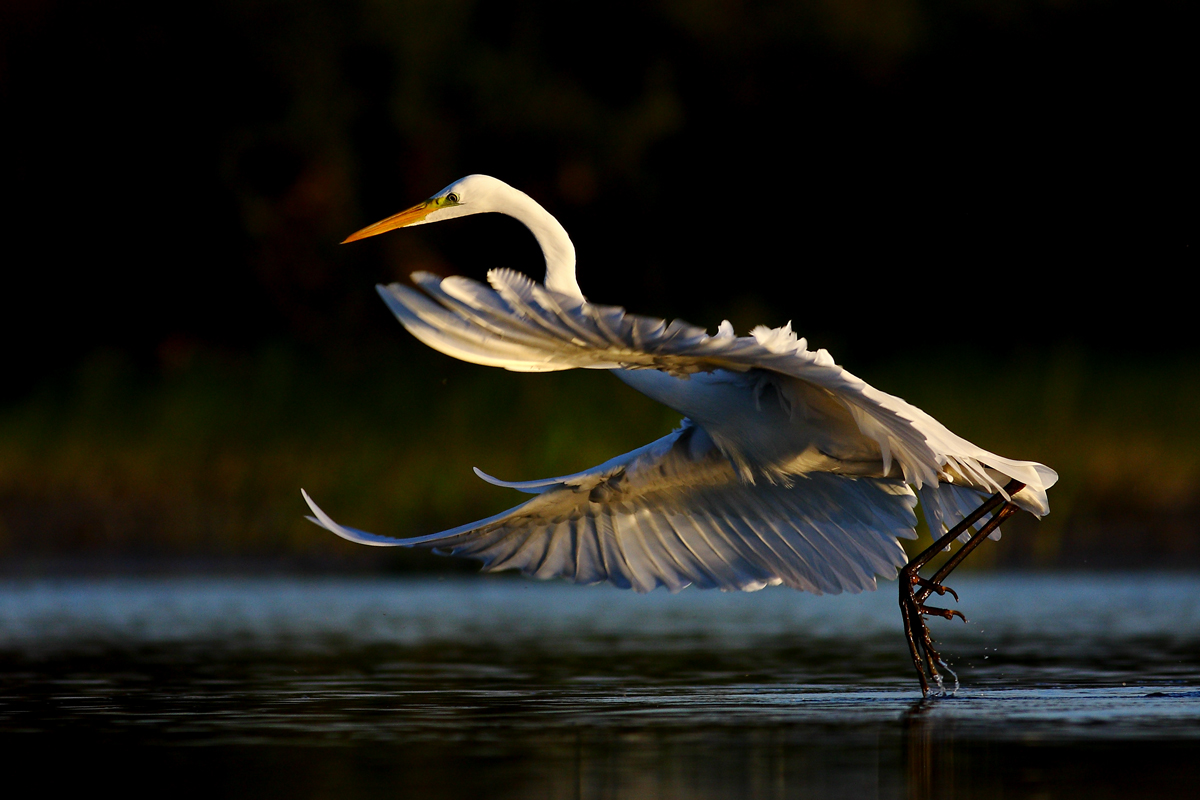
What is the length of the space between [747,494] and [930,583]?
3.04ft

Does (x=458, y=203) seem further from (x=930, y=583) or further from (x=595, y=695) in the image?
(x=930, y=583)

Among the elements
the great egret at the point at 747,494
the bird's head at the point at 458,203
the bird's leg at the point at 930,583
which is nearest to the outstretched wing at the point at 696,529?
the great egret at the point at 747,494

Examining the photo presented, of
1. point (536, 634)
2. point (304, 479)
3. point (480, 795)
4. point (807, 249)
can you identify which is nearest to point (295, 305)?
point (807, 249)

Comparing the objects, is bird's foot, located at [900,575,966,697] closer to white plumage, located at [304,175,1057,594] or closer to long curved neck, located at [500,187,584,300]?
white plumage, located at [304,175,1057,594]

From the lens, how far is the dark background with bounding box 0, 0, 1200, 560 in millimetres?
23016

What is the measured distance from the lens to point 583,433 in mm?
15727

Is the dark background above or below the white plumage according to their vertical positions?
above

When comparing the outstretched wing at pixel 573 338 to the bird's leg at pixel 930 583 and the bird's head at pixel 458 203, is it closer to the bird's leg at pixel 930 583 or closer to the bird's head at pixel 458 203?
the bird's leg at pixel 930 583

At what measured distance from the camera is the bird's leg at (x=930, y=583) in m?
8.34

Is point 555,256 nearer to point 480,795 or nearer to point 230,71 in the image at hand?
point 480,795

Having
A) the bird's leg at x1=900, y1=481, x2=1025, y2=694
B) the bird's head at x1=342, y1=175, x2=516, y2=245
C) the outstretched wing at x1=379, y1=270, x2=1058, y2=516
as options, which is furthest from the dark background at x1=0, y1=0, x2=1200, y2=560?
the outstretched wing at x1=379, y1=270, x2=1058, y2=516

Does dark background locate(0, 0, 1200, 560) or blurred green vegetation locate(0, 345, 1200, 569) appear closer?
blurred green vegetation locate(0, 345, 1200, 569)

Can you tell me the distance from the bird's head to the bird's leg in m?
2.48

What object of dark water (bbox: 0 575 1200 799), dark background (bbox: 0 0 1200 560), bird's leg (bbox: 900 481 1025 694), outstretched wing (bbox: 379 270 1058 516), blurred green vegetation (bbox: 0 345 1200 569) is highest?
dark background (bbox: 0 0 1200 560)
